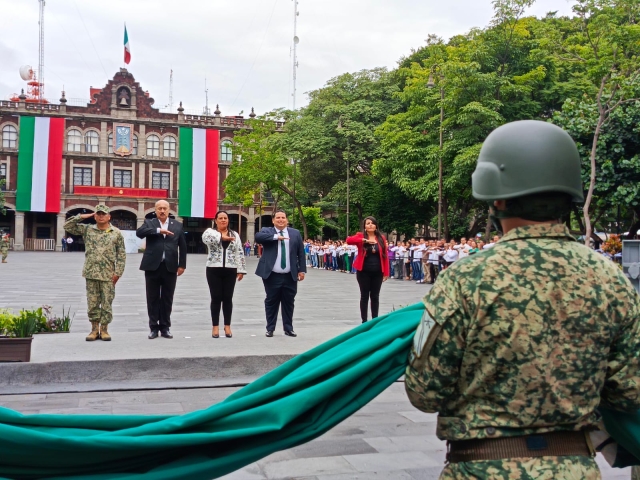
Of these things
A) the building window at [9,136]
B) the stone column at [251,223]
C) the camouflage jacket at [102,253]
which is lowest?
the camouflage jacket at [102,253]

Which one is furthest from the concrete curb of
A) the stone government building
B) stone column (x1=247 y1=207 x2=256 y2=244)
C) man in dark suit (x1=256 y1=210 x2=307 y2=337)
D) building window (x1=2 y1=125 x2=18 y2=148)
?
building window (x1=2 y1=125 x2=18 y2=148)

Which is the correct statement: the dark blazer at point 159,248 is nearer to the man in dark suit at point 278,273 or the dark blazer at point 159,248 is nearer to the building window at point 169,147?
the man in dark suit at point 278,273

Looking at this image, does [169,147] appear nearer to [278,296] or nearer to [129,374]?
[278,296]

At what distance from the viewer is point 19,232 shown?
205 ft

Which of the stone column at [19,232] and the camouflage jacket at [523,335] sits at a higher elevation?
the stone column at [19,232]

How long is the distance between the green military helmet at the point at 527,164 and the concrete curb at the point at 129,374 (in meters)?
5.76

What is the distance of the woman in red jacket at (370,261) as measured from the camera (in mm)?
10461

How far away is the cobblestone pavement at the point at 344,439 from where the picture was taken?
14.9 ft

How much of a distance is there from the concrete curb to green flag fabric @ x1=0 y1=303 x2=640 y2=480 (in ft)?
16.5

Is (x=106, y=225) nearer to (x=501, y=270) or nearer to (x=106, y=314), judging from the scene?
(x=106, y=314)

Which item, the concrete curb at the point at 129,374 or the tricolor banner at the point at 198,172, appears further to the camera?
the tricolor banner at the point at 198,172

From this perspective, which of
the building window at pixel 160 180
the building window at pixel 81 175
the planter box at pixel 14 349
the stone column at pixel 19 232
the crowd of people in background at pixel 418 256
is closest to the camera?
the planter box at pixel 14 349

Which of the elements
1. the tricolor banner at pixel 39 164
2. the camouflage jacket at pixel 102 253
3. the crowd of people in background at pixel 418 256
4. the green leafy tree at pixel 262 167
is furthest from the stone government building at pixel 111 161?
the camouflage jacket at pixel 102 253

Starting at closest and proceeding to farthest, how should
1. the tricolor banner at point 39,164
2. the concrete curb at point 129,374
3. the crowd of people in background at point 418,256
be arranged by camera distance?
the concrete curb at point 129,374 < the crowd of people in background at point 418,256 < the tricolor banner at point 39,164
